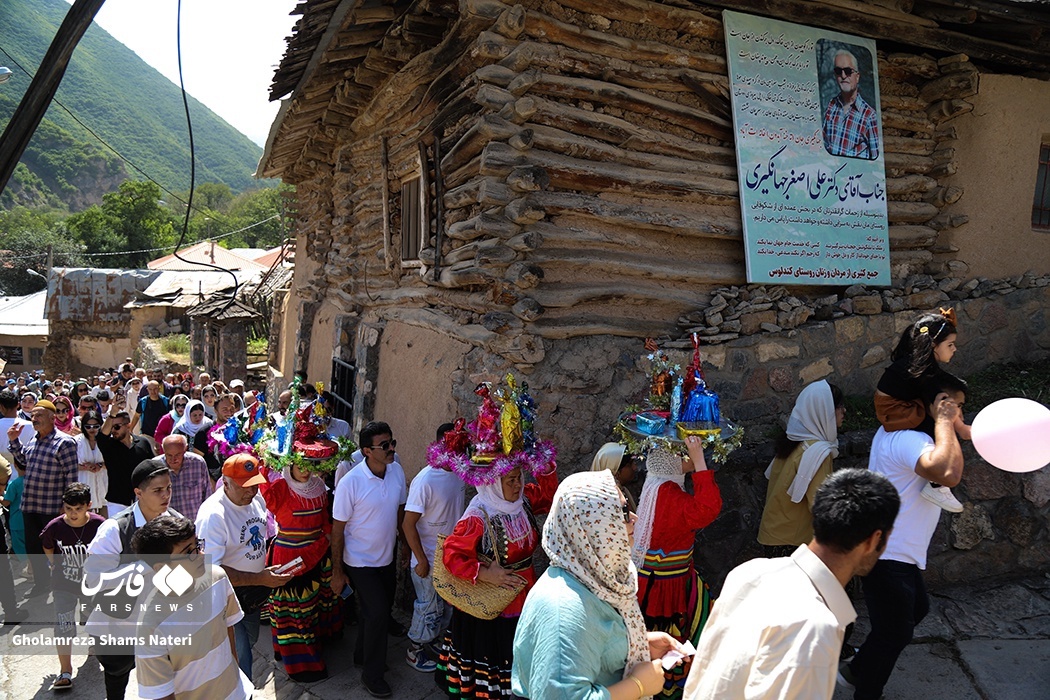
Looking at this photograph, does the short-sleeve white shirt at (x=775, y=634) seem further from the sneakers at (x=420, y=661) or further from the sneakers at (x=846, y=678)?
the sneakers at (x=420, y=661)

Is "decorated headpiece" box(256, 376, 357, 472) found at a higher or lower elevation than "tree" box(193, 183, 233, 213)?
lower

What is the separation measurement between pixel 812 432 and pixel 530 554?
2088 mm

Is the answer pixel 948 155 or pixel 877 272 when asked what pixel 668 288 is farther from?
pixel 948 155

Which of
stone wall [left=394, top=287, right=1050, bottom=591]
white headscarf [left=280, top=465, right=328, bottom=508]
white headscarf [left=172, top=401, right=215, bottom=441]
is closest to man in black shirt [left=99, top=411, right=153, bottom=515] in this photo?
white headscarf [left=172, top=401, right=215, bottom=441]

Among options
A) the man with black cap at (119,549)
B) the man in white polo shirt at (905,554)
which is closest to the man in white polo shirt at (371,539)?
the man with black cap at (119,549)

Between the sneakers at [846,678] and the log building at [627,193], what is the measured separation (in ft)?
6.76

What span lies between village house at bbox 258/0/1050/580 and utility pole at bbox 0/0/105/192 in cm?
305

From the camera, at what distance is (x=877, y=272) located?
270 inches

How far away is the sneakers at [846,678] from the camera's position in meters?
4.28

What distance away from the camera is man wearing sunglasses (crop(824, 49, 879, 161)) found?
6711 mm

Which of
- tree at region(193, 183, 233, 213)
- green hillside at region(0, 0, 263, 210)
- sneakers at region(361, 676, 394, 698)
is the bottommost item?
sneakers at region(361, 676, 394, 698)

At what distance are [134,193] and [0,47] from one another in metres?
47.0

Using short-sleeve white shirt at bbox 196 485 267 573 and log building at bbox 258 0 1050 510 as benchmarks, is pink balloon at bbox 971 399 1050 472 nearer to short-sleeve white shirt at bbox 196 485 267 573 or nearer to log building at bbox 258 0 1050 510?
log building at bbox 258 0 1050 510

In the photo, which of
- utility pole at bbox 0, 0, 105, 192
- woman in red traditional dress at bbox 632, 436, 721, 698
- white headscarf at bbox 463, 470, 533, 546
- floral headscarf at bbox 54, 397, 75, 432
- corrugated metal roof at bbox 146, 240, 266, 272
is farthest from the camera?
corrugated metal roof at bbox 146, 240, 266, 272
